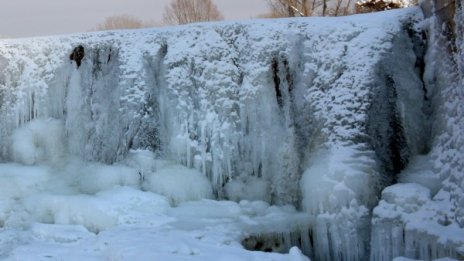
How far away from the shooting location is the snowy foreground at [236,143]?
5.82 meters

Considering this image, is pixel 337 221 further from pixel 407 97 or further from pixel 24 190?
pixel 24 190

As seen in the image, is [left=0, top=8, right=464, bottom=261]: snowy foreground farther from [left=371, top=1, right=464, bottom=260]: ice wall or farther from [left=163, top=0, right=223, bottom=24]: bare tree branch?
[left=163, top=0, right=223, bottom=24]: bare tree branch

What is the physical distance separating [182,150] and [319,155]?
7.05 ft

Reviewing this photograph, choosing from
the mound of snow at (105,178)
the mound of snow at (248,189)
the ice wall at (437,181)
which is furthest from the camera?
the mound of snow at (105,178)

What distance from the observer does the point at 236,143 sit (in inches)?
296

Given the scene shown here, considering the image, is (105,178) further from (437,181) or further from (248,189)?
(437,181)

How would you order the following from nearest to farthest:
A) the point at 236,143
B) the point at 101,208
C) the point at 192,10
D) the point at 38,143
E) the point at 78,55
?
the point at 101,208 → the point at 236,143 → the point at 38,143 → the point at 78,55 → the point at 192,10

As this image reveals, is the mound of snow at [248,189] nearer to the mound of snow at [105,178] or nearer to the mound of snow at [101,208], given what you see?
the mound of snow at [101,208]

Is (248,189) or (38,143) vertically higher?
(38,143)

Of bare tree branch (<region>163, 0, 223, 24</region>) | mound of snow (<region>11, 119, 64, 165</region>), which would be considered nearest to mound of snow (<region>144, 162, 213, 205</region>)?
mound of snow (<region>11, 119, 64, 165</region>)

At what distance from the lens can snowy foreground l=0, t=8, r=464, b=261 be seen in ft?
19.1

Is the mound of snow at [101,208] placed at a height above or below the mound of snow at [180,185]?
below

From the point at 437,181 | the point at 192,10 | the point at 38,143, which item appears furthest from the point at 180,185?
the point at 192,10


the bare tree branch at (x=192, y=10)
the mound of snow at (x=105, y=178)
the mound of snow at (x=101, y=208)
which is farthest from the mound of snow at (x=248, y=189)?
the bare tree branch at (x=192, y=10)
